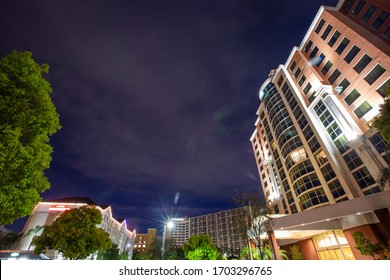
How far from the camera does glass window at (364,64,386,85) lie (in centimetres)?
2357

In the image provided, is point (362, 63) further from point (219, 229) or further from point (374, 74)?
point (219, 229)

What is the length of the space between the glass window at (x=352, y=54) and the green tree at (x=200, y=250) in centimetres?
3308

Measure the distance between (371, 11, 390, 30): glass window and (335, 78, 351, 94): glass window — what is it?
25.4 feet

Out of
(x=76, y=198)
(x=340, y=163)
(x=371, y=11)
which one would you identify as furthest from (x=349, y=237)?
(x=76, y=198)

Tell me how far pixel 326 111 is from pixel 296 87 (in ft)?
31.6

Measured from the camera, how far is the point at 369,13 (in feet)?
90.6

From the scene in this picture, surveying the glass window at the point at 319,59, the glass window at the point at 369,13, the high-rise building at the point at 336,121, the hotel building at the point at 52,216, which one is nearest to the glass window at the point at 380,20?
the high-rise building at the point at 336,121

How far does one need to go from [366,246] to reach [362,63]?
79.5ft

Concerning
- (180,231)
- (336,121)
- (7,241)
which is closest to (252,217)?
(336,121)

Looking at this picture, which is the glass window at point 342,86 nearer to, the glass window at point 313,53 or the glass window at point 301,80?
the glass window at point 301,80

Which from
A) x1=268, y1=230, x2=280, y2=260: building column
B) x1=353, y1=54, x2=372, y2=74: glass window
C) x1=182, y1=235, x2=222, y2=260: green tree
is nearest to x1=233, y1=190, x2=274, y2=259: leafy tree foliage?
x1=268, y1=230, x2=280, y2=260: building column

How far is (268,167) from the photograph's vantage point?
48.3 m
